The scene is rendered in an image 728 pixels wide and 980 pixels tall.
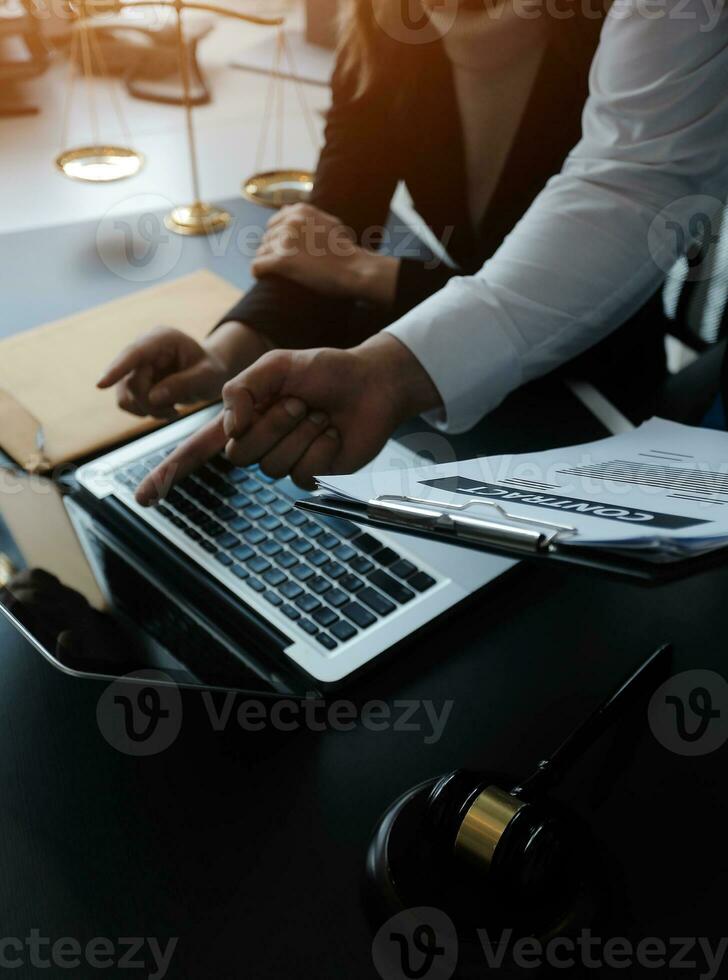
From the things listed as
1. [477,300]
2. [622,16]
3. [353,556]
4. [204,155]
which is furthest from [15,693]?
[204,155]

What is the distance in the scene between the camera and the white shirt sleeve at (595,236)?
2.21 ft

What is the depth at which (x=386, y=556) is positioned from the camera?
22.7 inches

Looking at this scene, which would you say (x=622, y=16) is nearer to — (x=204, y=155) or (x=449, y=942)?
(x=449, y=942)

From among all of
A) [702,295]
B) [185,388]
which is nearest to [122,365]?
[185,388]

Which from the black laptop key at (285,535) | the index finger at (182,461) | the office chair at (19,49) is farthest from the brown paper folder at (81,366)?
the office chair at (19,49)

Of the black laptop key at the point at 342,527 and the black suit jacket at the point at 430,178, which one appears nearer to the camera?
the black laptop key at the point at 342,527

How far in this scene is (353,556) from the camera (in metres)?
0.58

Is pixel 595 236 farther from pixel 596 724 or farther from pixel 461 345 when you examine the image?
pixel 596 724

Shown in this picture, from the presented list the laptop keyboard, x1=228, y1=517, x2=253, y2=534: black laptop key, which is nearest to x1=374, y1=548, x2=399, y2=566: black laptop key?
the laptop keyboard

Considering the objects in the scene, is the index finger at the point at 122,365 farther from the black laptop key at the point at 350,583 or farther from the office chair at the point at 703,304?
the office chair at the point at 703,304

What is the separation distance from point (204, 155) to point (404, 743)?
4.48 feet

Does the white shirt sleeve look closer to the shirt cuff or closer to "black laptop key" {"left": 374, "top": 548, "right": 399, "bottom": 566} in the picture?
the shirt cuff

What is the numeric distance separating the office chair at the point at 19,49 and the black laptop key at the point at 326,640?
1.71 m

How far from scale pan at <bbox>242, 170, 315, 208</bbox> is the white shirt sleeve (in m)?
0.49
